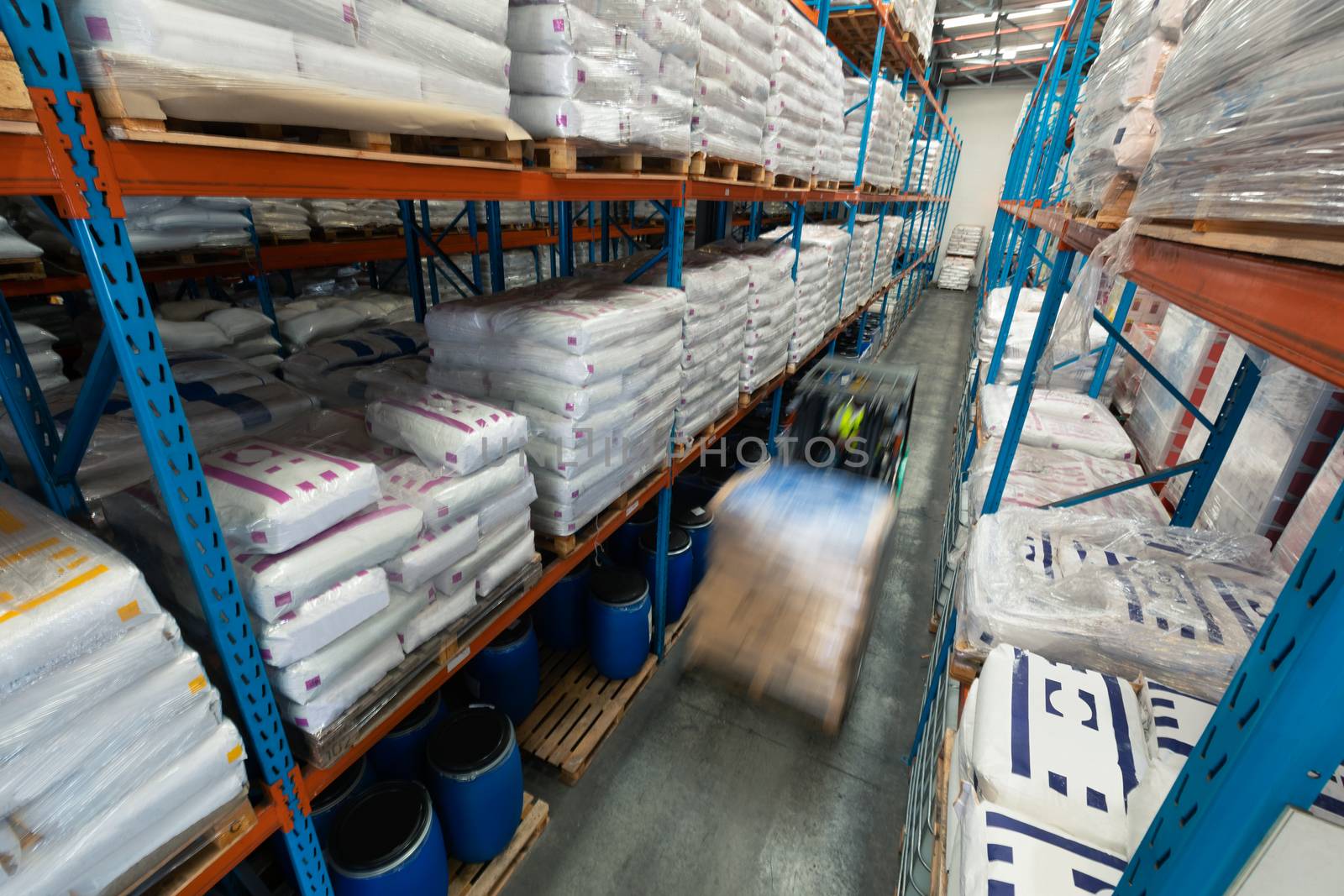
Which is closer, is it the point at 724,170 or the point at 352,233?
the point at 724,170

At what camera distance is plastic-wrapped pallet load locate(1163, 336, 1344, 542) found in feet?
9.50

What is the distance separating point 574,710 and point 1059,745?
2957 mm

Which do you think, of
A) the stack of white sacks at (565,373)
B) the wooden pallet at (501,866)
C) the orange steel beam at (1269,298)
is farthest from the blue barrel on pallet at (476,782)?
the orange steel beam at (1269,298)

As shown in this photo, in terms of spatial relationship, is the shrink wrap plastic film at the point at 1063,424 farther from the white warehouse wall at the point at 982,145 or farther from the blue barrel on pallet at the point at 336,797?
the white warehouse wall at the point at 982,145

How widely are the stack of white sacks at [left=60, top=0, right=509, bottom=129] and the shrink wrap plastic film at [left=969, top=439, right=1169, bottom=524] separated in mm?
3746

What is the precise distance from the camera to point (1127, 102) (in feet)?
7.93

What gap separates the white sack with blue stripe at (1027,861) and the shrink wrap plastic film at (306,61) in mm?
2558

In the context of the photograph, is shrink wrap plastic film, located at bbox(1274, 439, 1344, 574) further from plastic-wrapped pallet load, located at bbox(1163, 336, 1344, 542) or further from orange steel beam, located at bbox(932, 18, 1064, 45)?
orange steel beam, located at bbox(932, 18, 1064, 45)

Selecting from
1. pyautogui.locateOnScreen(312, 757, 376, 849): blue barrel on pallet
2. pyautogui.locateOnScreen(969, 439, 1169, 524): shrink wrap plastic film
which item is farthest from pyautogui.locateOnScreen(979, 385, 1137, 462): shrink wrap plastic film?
pyautogui.locateOnScreen(312, 757, 376, 849): blue barrel on pallet

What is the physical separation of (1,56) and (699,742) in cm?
413

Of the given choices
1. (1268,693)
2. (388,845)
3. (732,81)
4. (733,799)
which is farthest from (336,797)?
(732,81)

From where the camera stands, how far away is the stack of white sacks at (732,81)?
3445 millimetres

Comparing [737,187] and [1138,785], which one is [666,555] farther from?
[1138,785]

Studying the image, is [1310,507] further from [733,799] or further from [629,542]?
[629,542]
